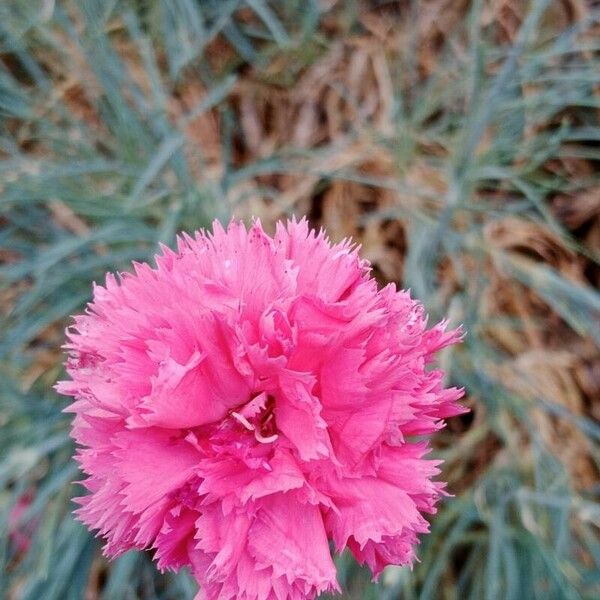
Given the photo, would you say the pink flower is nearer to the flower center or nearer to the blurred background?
the flower center

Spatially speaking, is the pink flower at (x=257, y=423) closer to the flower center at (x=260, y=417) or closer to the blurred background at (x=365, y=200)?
the flower center at (x=260, y=417)

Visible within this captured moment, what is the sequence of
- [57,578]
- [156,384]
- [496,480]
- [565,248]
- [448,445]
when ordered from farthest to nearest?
1. [565,248]
2. [448,445]
3. [496,480]
4. [57,578]
5. [156,384]

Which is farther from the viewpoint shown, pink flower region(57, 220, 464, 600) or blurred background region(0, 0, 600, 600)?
blurred background region(0, 0, 600, 600)

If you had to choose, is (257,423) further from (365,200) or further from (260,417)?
(365,200)

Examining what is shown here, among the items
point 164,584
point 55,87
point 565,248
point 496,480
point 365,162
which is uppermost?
point 55,87

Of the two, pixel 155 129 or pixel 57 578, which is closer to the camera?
pixel 57 578

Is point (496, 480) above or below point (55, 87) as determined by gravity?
below

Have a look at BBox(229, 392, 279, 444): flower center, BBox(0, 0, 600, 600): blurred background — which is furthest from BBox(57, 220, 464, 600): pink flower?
BBox(0, 0, 600, 600): blurred background

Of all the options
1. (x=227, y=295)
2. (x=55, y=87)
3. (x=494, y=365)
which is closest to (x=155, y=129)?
(x=55, y=87)

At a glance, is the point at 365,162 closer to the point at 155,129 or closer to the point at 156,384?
the point at 155,129
